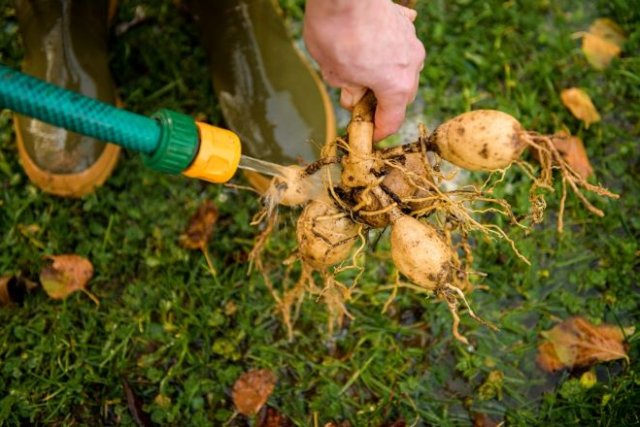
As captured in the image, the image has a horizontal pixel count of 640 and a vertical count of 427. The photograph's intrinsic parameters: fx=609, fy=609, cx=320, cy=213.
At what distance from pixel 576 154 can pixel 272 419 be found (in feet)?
4.45

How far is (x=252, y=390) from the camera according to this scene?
1850mm

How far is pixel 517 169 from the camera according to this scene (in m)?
2.12

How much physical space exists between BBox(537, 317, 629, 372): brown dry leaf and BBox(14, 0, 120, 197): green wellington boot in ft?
5.11

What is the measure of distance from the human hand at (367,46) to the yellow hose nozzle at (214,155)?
0.26 m

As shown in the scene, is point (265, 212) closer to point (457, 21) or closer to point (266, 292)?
point (266, 292)

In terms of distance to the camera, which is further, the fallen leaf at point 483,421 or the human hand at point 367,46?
the fallen leaf at point 483,421

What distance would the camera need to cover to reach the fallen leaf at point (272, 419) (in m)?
1.82

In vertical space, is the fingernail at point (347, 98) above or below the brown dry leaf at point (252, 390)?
above

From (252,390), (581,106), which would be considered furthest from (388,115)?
(581,106)

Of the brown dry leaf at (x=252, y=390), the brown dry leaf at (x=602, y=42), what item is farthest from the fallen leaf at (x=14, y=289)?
the brown dry leaf at (x=602, y=42)

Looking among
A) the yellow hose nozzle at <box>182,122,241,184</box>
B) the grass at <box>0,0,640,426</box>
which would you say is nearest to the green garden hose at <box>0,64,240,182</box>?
the yellow hose nozzle at <box>182,122,241,184</box>

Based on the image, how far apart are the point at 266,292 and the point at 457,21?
4.11ft

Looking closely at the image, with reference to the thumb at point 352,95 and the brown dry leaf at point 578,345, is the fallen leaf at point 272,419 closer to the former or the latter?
the brown dry leaf at point 578,345

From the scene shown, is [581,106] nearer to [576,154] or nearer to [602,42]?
[576,154]
